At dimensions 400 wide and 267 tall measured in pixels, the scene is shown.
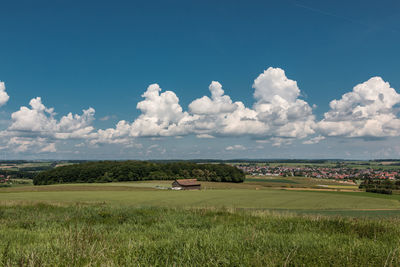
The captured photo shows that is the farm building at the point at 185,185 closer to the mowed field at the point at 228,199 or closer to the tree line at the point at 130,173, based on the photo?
the mowed field at the point at 228,199

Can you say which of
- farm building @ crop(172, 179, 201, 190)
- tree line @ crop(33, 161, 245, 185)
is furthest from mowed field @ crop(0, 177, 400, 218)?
tree line @ crop(33, 161, 245, 185)

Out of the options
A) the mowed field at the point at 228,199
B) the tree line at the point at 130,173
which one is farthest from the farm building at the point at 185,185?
the tree line at the point at 130,173

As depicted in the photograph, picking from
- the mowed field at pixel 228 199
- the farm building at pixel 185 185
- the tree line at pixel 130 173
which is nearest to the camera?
the mowed field at pixel 228 199

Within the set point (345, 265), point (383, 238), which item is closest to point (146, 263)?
point (345, 265)

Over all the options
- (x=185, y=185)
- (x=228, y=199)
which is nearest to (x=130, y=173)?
(x=185, y=185)

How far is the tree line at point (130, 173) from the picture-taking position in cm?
12019

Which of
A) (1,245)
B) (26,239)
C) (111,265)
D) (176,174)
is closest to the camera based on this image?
(111,265)

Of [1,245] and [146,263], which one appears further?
[1,245]

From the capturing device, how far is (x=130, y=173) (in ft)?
397

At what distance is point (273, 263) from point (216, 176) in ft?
411

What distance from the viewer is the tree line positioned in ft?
394

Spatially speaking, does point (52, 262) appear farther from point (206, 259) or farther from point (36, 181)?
point (36, 181)

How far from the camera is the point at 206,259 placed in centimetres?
527

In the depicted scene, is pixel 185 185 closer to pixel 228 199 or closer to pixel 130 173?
pixel 228 199
